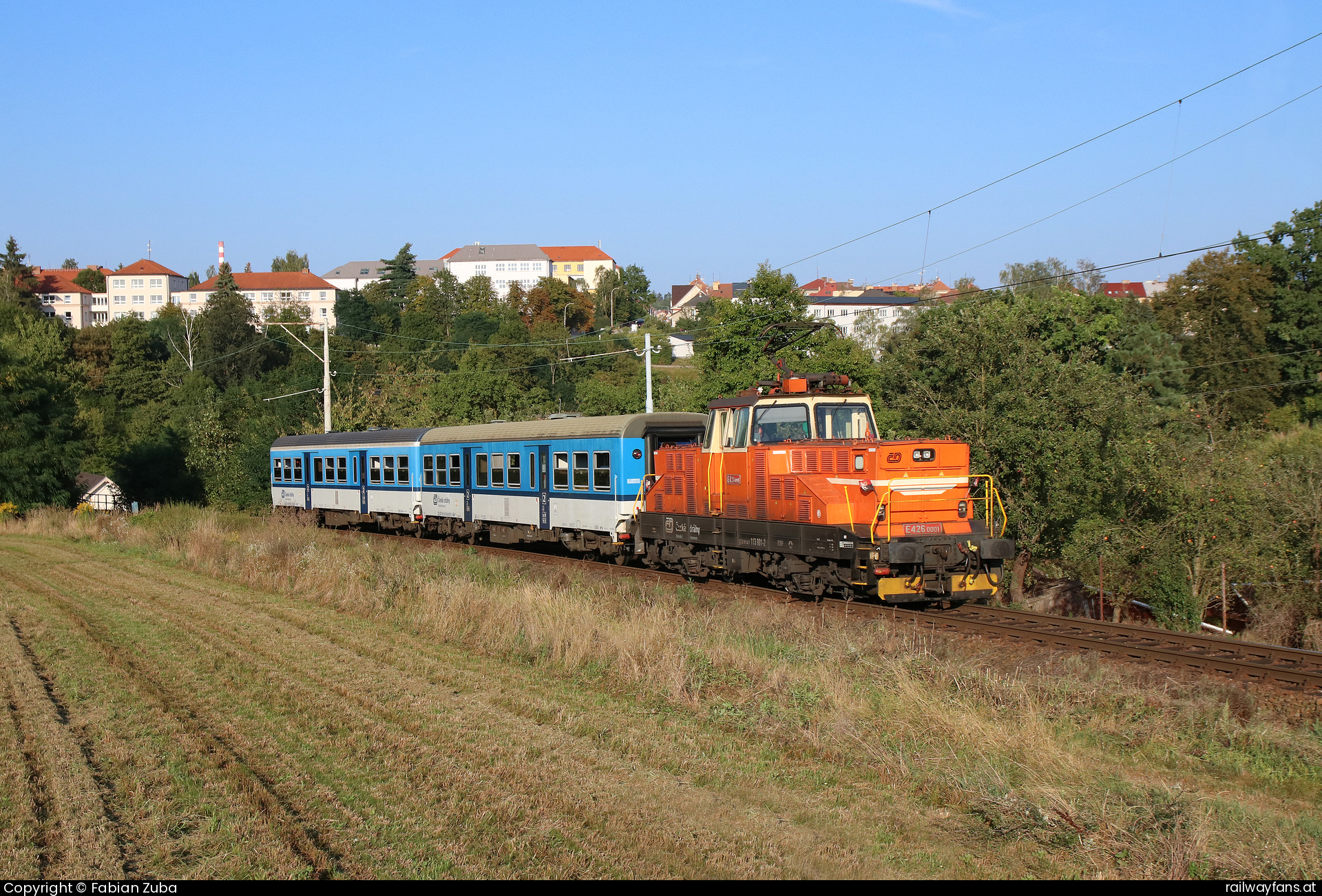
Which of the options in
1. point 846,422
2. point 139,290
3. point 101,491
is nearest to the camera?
point 846,422

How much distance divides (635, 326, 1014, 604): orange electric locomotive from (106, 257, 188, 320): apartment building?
157690 millimetres

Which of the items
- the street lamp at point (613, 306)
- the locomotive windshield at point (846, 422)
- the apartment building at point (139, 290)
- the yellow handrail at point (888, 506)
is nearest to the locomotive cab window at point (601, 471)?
the locomotive windshield at point (846, 422)

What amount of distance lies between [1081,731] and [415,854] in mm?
5898

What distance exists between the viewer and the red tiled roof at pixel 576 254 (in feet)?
579

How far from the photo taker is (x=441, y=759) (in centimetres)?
778

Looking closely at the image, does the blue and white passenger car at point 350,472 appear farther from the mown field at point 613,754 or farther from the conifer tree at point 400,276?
the conifer tree at point 400,276

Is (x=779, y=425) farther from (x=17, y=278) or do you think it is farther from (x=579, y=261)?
(x=579, y=261)

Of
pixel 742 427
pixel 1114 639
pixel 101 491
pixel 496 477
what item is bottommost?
pixel 1114 639

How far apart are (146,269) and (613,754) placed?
557 feet

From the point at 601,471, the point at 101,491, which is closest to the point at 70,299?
the point at 101,491

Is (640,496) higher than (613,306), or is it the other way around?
(613,306)

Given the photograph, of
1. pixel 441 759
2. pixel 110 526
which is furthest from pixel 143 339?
pixel 441 759

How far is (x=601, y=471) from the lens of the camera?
2036 cm
